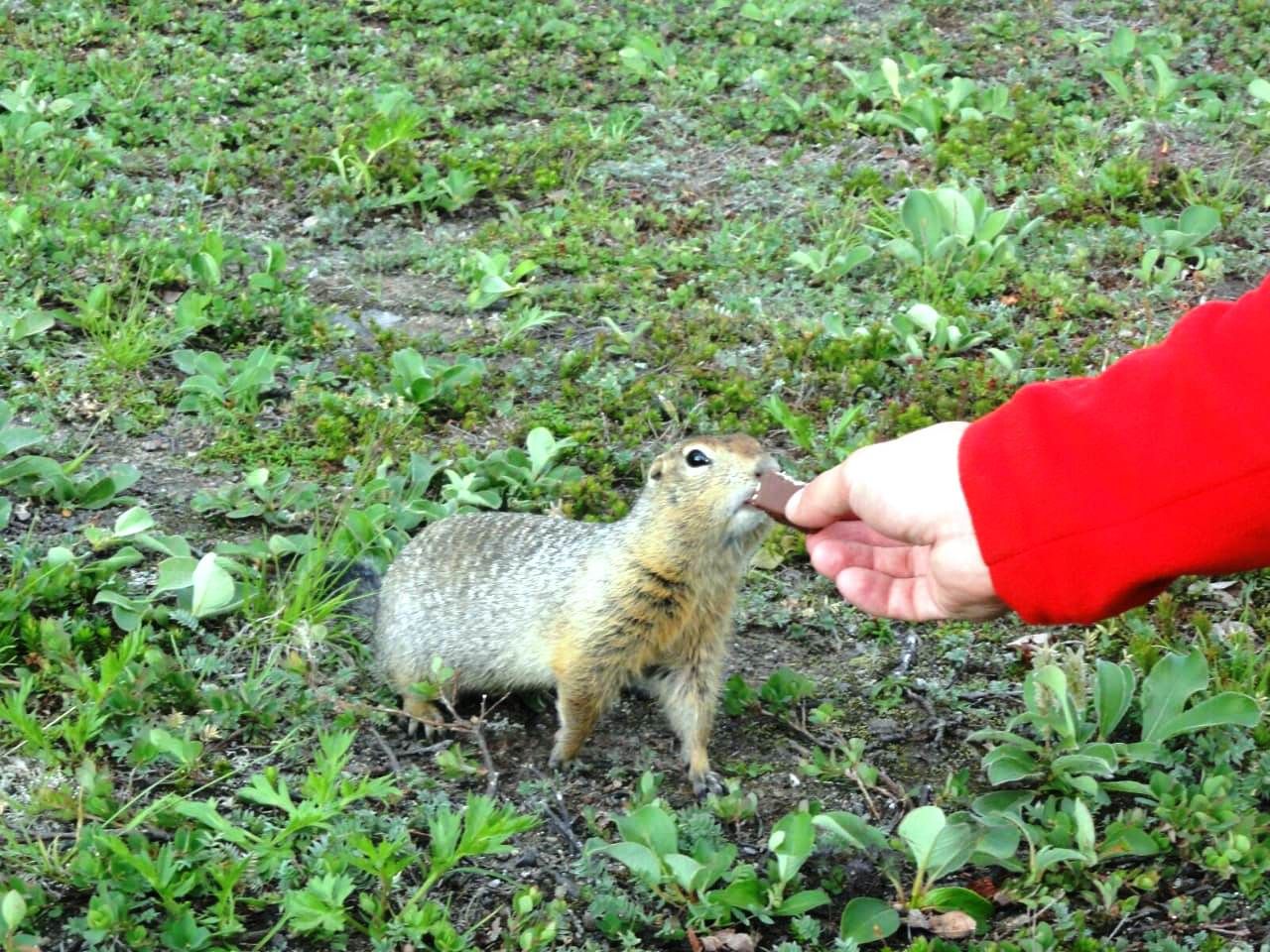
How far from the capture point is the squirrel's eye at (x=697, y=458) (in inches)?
166

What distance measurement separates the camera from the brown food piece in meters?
3.94

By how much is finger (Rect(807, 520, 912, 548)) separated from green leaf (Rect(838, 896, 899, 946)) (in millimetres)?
860

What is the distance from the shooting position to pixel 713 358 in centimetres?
625

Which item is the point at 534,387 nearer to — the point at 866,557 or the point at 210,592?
the point at 210,592

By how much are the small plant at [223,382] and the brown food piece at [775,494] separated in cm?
240

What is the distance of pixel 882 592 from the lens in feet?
12.5

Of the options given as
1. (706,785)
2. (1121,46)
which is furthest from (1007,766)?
(1121,46)

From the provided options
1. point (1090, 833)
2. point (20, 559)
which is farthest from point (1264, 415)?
point (20, 559)

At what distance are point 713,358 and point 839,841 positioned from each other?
271cm

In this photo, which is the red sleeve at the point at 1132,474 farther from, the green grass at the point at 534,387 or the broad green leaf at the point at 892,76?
the broad green leaf at the point at 892,76

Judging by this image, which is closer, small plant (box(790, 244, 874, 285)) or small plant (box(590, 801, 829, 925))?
small plant (box(590, 801, 829, 925))

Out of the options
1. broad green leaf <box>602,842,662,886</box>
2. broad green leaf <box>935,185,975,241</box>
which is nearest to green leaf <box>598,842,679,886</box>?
broad green leaf <box>602,842,662,886</box>

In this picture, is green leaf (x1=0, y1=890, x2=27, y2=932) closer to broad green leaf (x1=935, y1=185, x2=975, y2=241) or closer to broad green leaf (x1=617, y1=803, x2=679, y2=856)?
broad green leaf (x1=617, y1=803, x2=679, y2=856)

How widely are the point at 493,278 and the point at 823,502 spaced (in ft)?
10.4
